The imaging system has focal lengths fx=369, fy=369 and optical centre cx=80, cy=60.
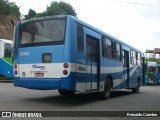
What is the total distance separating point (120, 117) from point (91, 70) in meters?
4.12

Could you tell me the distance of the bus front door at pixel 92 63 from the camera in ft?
47.0

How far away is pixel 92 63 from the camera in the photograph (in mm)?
14820

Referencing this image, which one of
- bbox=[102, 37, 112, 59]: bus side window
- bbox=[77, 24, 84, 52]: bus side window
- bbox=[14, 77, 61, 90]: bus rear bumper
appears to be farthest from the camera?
bbox=[102, 37, 112, 59]: bus side window

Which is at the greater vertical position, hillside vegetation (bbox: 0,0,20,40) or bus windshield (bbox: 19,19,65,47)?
hillside vegetation (bbox: 0,0,20,40)

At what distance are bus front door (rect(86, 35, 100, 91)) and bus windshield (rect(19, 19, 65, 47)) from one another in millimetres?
1673

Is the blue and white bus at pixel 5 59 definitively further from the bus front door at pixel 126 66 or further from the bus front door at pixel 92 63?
the bus front door at pixel 92 63

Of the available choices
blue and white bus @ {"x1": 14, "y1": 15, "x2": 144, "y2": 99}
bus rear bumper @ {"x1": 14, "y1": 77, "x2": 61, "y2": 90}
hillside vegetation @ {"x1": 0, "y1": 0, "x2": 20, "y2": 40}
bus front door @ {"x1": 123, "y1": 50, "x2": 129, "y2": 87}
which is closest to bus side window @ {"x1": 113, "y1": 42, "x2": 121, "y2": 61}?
bus front door @ {"x1": 123, "y1": 50, "x2": 129, "y2": 87}

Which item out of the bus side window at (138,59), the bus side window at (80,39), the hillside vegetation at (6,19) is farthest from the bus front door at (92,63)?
the hillside vegetation at (6,19)

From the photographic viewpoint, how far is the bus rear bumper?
12.7 meters

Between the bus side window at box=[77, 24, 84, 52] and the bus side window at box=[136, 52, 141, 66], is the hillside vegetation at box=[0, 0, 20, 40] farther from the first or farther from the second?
the bus side window at box=[77, 24, 84, 52]

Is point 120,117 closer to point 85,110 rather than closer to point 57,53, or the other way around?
point 85,110

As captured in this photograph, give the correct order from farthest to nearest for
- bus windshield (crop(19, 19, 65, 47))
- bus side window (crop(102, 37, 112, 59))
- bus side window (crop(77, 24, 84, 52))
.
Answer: bus side window (crop(102, 37, 112, 59)) < bus side window (crop(77, 24, 84, 52)) < bus windshield (crop(19, 19, 65, 47))

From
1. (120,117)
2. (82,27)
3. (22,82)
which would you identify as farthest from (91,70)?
(120,117)

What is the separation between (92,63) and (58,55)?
2.33m
